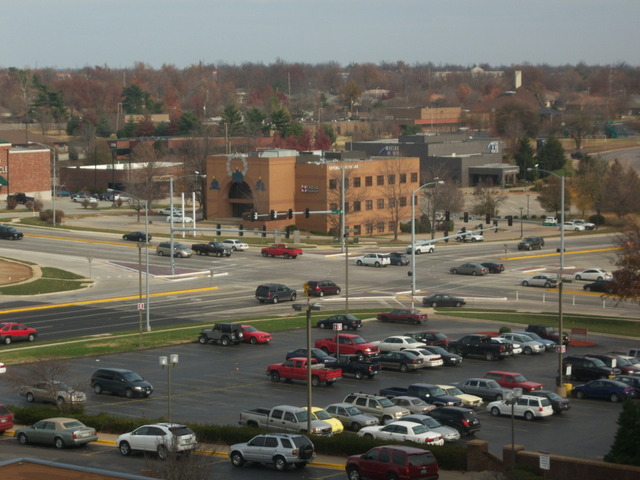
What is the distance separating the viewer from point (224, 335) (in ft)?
180

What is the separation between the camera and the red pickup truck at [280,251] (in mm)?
90062

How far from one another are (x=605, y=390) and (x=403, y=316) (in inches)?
817

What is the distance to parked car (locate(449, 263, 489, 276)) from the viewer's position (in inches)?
3258

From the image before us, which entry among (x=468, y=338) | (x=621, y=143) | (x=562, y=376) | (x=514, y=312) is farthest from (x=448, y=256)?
(x=621, y=143)

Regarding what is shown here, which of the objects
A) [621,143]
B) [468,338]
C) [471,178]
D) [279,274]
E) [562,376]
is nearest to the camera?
[562,376]

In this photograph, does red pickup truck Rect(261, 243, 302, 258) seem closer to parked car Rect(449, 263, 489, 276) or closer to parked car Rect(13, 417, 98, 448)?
parked car Rect(449, 263, 489, 276)

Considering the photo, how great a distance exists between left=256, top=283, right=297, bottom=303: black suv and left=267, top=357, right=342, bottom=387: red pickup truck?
2398 centimetres

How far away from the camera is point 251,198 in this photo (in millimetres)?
112312

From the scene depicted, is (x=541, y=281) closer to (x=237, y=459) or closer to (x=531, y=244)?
(x=531, y=244)

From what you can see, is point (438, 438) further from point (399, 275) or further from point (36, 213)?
point (36, 213)

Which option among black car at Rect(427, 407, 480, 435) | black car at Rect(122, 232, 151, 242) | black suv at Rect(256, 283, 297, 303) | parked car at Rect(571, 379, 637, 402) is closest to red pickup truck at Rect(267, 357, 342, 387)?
black car at Rect(427, 407, 480, 435)

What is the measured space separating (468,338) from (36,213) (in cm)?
7464

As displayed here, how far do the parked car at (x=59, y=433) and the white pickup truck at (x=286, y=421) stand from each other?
548cm

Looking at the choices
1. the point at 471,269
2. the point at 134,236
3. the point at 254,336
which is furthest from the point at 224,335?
the point at 134,236
